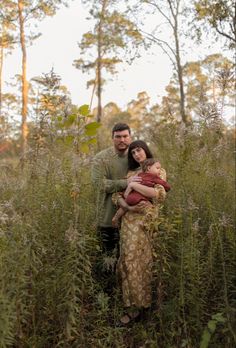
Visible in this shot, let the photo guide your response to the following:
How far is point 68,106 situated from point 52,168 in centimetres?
69

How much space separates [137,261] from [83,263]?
0.88 meters

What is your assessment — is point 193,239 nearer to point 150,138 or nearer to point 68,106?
point 68,106

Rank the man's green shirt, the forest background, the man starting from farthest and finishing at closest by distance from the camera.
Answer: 1. the man
2. the man's green shirt
3. the forest background

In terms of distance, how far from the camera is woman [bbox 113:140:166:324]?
406cm

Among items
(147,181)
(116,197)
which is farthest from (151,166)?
(116,197)

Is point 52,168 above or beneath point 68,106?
beneath

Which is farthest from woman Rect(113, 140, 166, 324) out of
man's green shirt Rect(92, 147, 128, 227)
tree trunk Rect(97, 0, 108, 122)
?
tree trunk Rect(97, 0, 108, 122)

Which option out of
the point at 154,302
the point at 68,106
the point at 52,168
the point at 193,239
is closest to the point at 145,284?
the point at 154,302

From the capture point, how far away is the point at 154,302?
4.20 meters

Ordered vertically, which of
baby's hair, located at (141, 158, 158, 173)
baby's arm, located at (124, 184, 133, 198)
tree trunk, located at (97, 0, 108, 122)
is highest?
tree trunk, located at (97, 0, 108, 122)

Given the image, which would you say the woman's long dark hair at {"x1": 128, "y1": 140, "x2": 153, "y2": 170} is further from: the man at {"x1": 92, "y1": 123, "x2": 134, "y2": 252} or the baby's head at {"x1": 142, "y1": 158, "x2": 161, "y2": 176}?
the baby's head at {"x1": 142, "y1": 158, "x2": 161, "y2": 176}

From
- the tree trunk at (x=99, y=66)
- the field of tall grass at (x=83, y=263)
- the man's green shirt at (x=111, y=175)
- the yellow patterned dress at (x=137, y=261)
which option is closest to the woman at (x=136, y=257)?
the yellow patterned dress at (x=137, y=261)

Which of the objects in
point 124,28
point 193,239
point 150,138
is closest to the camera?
point 193,239

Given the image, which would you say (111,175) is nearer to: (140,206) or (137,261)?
(140,206)
